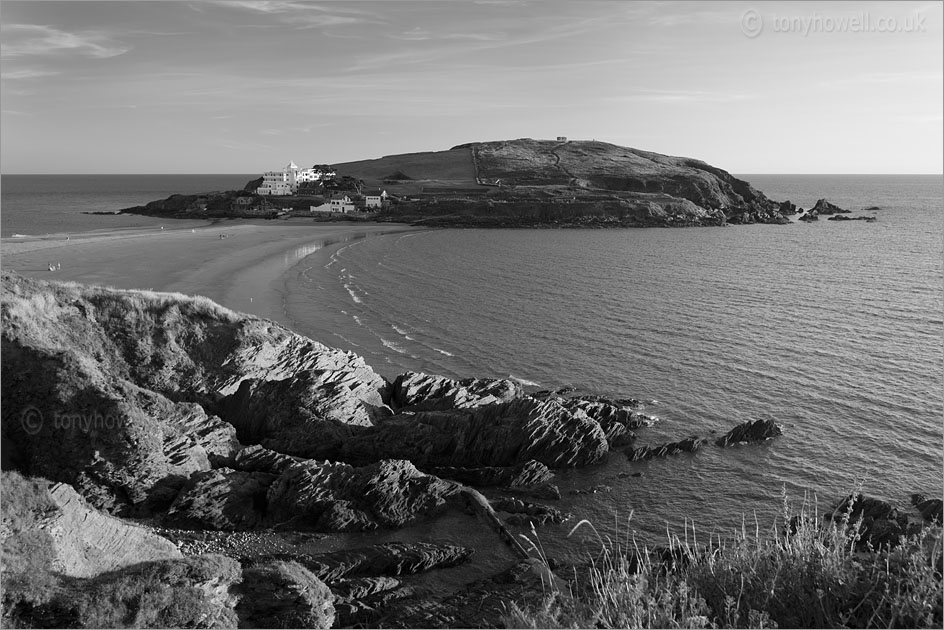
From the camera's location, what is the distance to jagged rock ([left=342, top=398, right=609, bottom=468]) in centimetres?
2522

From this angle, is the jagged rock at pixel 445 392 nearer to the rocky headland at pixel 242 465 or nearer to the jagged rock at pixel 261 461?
the rocky headland at pixel 242 465

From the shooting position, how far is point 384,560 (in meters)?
18.2

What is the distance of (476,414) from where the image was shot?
26.6 m

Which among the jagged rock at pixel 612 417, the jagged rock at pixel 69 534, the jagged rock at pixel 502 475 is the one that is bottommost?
the jagged rock at pixel 502 475

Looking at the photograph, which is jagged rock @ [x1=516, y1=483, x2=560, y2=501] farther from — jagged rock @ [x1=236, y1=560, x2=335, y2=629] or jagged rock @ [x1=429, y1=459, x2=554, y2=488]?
jagged rock @ [x1=236, y1=560, x2=335, y2=629]

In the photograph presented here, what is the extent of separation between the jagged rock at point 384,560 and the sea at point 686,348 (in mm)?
1068

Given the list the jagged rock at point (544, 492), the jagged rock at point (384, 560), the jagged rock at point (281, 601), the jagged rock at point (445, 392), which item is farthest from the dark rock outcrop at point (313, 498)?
the jagged rock at point (445, 392)

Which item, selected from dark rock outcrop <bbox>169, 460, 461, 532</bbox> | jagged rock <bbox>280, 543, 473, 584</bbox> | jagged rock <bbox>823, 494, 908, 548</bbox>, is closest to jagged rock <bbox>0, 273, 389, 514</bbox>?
dark rock outcrop <bbox>169, 460, 461, 532</bbox>

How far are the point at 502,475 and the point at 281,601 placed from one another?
11317 millimetres

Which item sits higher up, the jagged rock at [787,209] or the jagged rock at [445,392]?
the jagged rock at [787,209]

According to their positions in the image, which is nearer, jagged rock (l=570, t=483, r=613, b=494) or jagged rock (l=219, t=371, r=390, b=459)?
jagged rock (l=570, t=483, r=613, b=494)

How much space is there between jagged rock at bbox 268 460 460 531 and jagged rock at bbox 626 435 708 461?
8.09 m

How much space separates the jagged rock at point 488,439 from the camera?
2522cm

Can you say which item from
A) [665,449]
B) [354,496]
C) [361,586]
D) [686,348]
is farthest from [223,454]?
[686,348]
